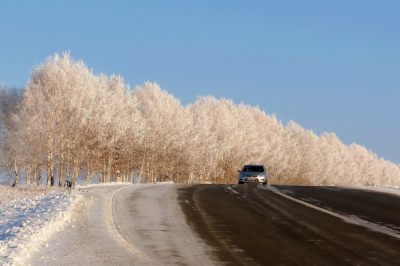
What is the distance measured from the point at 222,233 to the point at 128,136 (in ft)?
145

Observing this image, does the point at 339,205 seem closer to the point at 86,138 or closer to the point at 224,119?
the point at 86,138

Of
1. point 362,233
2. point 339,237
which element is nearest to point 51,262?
point 339,237

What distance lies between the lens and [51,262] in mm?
7578

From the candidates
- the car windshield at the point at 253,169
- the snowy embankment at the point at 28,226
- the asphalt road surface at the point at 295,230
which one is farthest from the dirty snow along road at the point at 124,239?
the car windshield at the point at 253,169

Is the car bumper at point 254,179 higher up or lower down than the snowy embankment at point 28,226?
higher up

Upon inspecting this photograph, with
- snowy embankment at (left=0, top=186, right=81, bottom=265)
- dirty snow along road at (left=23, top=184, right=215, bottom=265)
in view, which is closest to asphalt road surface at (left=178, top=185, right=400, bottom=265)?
dirty snow along road at (left=23, top=184, right=215, bottom=265)

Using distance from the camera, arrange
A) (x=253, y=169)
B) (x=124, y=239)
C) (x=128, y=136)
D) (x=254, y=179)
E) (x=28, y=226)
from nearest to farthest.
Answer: (x=124, y=239)
(x=28, y=226)
(x=254, y=179)
(x=253, y=169)
(x=128, y=136)

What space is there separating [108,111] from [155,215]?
37.1 m

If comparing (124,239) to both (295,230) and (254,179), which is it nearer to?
(295,230)

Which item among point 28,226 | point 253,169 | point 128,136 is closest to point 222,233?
point 28,226

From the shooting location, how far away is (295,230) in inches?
439

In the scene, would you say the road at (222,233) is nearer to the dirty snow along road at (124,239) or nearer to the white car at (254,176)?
the dirty snow along road at (124,239)

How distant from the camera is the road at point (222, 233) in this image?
820 centimetres

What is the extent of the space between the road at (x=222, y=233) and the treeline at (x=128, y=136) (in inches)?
573
